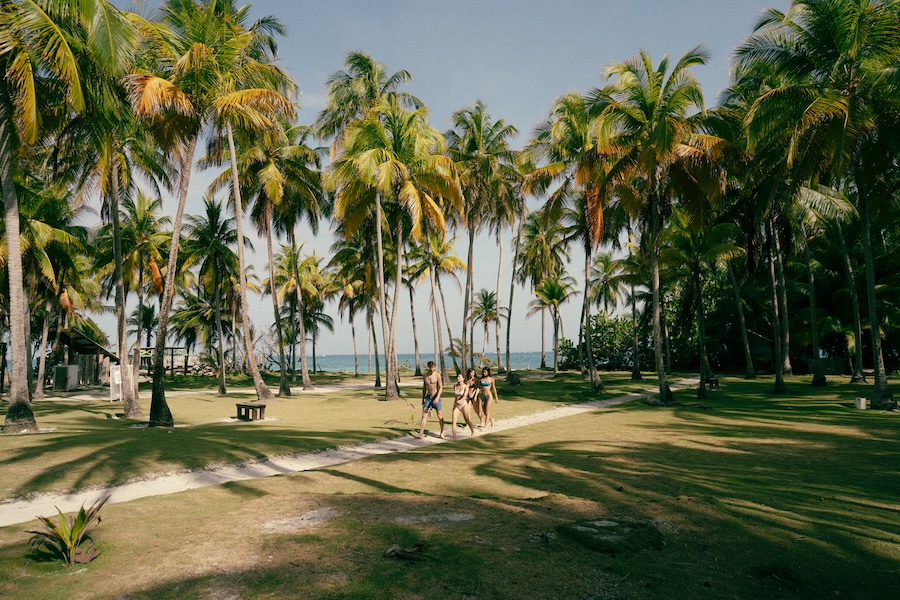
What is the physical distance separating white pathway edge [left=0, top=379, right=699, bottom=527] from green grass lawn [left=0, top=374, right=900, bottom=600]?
0.43 metres

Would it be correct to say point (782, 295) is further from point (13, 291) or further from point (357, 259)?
point (13, 291)

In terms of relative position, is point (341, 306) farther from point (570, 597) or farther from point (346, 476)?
point (570, 597)

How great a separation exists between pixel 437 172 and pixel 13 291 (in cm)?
1593

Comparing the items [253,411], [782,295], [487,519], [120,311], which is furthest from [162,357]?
[782,295]

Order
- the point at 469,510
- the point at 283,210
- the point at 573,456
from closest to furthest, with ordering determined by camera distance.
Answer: the point at 469,510
the point at 573,456
the point at 283,210

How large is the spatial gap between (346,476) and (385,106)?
1904 cm

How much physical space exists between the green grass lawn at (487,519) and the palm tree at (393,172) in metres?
Result: 13.1

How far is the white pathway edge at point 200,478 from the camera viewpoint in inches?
276

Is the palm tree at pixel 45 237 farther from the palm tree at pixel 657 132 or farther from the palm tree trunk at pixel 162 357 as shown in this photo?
the palm tree at pixel 657 132

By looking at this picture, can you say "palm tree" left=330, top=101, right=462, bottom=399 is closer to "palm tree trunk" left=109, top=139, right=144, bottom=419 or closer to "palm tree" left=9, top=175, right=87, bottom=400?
"palm tree trunk" left=109, top=139, right=144, bottom=419

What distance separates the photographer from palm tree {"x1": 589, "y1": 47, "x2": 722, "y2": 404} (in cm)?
1884

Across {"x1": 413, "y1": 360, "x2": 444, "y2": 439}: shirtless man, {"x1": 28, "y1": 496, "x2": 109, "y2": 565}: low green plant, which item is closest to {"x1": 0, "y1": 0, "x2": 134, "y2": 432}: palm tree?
{"x1": 413, "y1": 360, "x2": 444, "y2": 439}: shirtless man

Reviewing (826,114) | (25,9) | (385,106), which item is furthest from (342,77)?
(826,114)

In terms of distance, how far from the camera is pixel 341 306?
4772 cm
